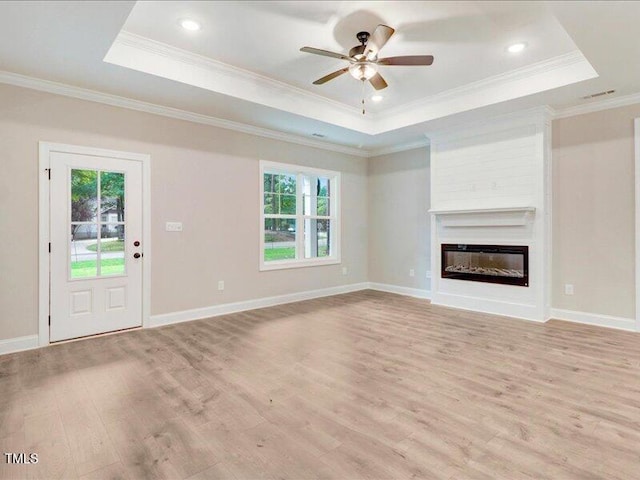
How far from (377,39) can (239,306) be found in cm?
391

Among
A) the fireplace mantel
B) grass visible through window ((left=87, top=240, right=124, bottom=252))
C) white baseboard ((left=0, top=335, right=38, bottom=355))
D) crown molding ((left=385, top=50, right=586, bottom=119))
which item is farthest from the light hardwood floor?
crown molding ((left=385, top=50, right=586, bottom=119))

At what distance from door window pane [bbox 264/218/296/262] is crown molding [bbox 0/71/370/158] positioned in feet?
4.49

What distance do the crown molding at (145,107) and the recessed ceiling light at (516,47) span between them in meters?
3.26

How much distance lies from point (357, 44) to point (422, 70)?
3.28 ft

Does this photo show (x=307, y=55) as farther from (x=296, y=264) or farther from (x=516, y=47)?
(x=296, y=264)

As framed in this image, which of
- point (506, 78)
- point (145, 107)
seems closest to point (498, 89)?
point (506, 78)

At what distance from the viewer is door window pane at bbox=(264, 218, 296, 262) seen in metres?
5.72

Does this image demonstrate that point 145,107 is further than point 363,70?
Yes

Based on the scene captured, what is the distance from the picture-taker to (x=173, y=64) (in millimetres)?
3625

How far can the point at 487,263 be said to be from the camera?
5.24 meters

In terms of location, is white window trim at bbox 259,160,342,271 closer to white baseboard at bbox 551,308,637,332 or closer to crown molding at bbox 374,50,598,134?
crown molding at bbox 374,50,598,134

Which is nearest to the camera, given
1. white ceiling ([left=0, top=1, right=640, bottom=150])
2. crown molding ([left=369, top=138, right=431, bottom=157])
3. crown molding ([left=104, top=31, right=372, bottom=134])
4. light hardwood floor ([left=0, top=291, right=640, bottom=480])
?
light hardwood floor ([left=0, top=291, right=640, bottom=480])

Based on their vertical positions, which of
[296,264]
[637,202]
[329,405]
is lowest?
[329,405]

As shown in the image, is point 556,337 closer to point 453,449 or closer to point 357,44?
point 453,449
